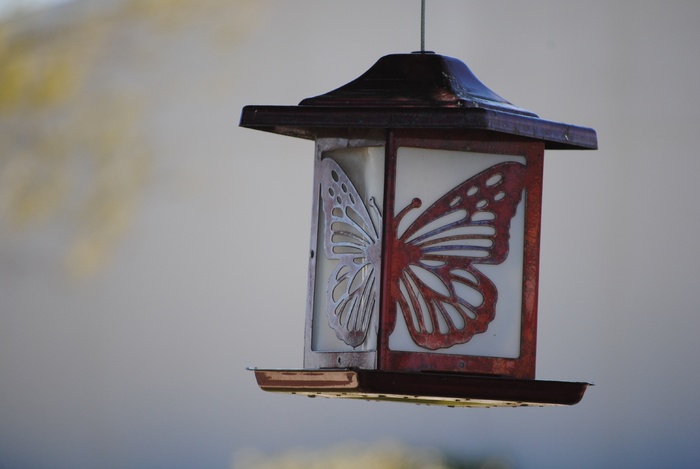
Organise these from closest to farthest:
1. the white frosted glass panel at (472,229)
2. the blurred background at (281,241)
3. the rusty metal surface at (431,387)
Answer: the rusty metal surface at (431,387) → the white frosted glass panel at (472,229) → the blurred background at (281,241)

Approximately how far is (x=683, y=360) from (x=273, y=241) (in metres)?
1.19

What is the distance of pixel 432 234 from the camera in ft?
5.51

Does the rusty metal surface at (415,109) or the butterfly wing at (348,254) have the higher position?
the rusty metal surface at (415,109)

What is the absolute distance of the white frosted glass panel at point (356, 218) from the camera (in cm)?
169

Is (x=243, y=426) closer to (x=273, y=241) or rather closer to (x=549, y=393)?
(x=273, y=241)

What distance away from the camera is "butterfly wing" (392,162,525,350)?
1.67m

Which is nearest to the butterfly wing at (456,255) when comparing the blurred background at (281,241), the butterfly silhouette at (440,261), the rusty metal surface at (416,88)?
the butterfly silhouette at (440,261)

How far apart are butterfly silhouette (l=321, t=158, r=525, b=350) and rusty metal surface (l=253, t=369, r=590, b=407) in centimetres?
9

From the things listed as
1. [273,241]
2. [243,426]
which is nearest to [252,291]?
[273,241]

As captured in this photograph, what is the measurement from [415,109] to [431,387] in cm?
37

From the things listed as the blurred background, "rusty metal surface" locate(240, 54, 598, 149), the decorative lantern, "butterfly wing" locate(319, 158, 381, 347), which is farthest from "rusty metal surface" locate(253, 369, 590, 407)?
the blurred background

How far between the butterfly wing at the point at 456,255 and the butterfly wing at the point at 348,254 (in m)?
0.05

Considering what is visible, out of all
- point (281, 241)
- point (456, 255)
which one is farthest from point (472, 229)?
point (281, 241)

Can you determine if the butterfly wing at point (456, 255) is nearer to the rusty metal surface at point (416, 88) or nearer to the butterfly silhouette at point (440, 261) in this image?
the butterfly silhouette at point (440, 261)
